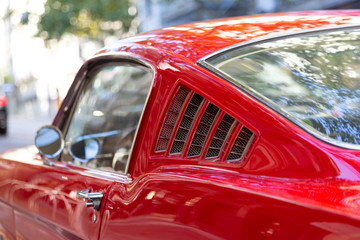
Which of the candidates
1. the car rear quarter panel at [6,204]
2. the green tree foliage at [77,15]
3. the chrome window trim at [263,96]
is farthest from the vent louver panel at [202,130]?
the green tree foliage at [77,15]

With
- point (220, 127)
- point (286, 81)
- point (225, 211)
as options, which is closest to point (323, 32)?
point (286, 81)

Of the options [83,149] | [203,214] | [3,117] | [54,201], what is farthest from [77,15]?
[203,214]

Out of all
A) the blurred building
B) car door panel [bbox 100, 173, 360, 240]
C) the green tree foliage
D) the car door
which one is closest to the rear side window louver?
Result: car door panel [bbox 100, 173, 360, 240]

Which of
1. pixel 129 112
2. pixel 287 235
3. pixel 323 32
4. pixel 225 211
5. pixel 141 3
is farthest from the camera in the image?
pixel 141 3

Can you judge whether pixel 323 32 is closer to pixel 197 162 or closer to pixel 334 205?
pixel 197 162

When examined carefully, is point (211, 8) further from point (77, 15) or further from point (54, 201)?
point (54, 201)

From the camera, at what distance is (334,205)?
117cm

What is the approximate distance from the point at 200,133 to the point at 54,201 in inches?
30.3

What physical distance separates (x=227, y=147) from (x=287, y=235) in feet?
1.45

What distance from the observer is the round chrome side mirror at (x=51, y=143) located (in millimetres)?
2457

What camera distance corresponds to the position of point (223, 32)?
74.8 inches

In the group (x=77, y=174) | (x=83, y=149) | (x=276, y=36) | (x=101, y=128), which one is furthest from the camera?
(x=101, y=128)

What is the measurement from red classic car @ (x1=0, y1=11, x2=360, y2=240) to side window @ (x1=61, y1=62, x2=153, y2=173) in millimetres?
213

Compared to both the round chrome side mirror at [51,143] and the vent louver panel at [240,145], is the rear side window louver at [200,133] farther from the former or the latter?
the round chrome side mirror at [51,143]
